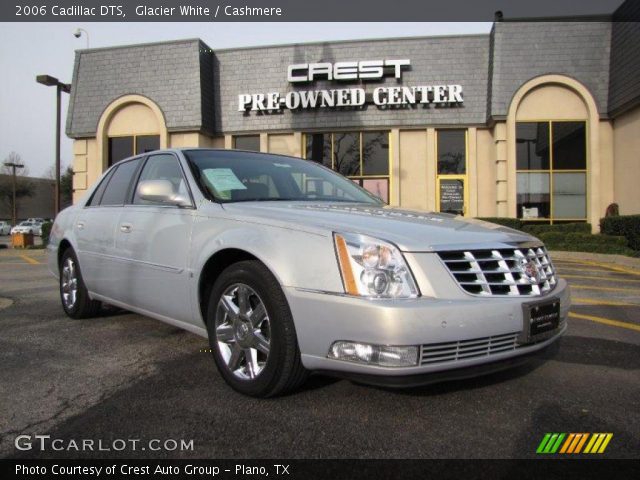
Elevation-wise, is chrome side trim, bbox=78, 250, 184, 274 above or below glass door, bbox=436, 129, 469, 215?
below

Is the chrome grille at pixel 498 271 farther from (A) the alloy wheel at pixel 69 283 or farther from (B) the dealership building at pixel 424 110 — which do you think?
(B) the dealership building at pixel 424 110

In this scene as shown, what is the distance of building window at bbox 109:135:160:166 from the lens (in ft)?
55.9

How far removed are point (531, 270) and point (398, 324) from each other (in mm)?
972

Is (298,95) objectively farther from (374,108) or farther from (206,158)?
(206,158)

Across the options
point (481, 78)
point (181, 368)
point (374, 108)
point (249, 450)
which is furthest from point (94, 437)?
point (481, 78)

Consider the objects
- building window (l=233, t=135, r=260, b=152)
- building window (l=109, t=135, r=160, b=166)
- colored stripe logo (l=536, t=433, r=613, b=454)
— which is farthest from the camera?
building window (l=109, t=135, r=160, b=166)

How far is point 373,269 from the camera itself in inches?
92.7

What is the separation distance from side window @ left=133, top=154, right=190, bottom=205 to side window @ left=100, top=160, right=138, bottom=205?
0.80 ft

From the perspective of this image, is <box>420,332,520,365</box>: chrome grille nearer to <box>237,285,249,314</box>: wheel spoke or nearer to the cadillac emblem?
the cadillac emblem

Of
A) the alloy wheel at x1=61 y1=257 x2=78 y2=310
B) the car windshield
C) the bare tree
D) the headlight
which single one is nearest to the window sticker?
the car windshield

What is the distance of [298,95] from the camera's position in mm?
15711

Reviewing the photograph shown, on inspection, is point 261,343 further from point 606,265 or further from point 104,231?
point 606,265

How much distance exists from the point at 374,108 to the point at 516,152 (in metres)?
4.56

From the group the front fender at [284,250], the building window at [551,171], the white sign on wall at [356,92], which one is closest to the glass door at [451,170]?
the white sign on wall at [356,92]
